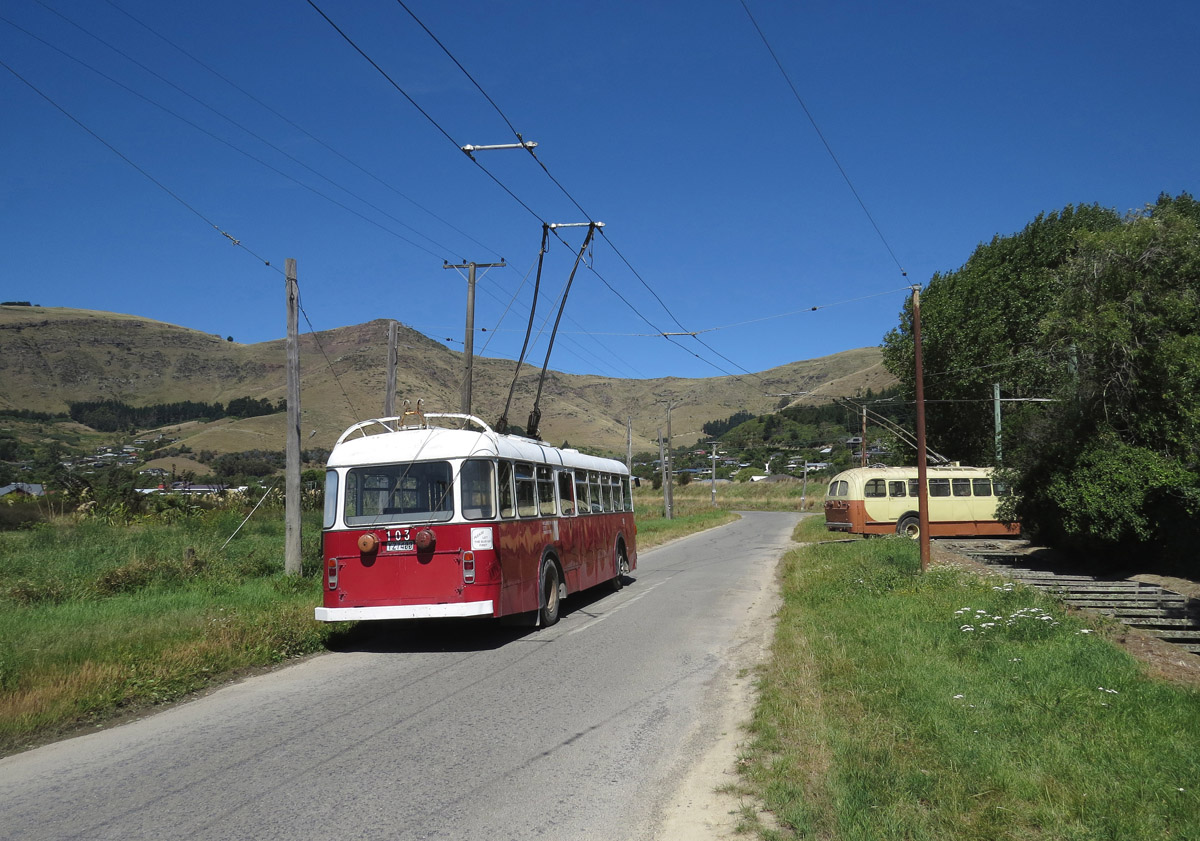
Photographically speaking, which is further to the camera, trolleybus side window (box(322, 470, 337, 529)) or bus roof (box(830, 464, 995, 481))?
bus roof (box(830, 464, 995, 481))

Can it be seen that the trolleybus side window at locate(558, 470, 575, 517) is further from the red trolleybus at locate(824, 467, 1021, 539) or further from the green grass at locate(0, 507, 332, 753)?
the red trolleybus at locate(824, 467, 1021, 539)

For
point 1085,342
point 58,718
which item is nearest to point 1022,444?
point 1085,342

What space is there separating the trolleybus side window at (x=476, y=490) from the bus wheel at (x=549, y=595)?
7.12 ft

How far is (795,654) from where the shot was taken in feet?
31.7

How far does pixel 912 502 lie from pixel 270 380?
12830 cm

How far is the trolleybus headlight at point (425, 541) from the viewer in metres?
10.6

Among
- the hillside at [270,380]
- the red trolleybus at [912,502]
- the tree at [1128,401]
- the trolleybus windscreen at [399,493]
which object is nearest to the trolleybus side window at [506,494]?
the trolleybus windscreen at [399,493]

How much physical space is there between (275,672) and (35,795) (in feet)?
13.5

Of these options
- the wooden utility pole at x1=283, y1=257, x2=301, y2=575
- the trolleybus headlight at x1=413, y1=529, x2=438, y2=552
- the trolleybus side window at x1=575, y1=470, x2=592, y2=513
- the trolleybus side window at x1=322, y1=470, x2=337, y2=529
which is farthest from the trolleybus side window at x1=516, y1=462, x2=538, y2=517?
the wooden utility pole at x1=283, y1=257, x2=301, y2=575

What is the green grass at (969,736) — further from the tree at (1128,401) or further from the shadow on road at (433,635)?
the tree at (1128,401)

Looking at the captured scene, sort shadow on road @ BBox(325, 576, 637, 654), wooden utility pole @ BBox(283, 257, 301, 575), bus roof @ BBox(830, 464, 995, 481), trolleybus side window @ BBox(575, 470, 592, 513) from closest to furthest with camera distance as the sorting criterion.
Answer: shadow on road @ BBox(325, 576, 637, 654) < trolleybus side window @ BBox(575, 470, 592, 513) < wooden utility pole @ BBox(283, 257, 301, 575) < bus roof @ BBox(830, 464, 995, 481)

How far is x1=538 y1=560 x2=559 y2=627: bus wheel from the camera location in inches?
497

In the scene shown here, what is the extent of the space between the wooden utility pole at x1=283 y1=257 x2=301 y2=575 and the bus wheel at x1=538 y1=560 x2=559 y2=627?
5234mm

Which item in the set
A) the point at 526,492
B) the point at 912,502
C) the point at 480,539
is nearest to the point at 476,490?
the point at 480,539
